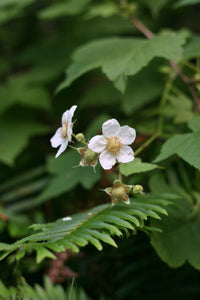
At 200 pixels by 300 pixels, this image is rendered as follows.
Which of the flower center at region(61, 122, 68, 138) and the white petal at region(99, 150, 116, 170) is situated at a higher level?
the flower center at region(61, 122, 68, 138)

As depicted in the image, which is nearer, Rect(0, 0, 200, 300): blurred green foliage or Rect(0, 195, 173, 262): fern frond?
Rect(0, 195, 173, 262): fern frond

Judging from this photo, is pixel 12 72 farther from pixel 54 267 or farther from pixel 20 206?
pixel 54 267

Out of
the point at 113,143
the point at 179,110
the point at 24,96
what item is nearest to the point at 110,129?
the point at 113,143

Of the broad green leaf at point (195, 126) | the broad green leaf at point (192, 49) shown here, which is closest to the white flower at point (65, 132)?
the broad green leaf at point (195, 126)

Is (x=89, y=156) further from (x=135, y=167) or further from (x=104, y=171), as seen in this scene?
(x=104, y=171)

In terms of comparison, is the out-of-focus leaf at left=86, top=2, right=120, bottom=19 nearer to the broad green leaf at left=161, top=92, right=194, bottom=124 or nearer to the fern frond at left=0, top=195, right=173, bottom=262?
the broad green leaf at left=161, top=92, right=194, bottom=124

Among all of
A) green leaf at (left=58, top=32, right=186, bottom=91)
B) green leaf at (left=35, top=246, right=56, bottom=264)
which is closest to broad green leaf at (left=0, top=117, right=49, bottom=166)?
green leaf at (left=58, top=32, right=186, bottom=91)

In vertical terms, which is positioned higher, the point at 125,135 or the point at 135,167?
the point at 125,135
